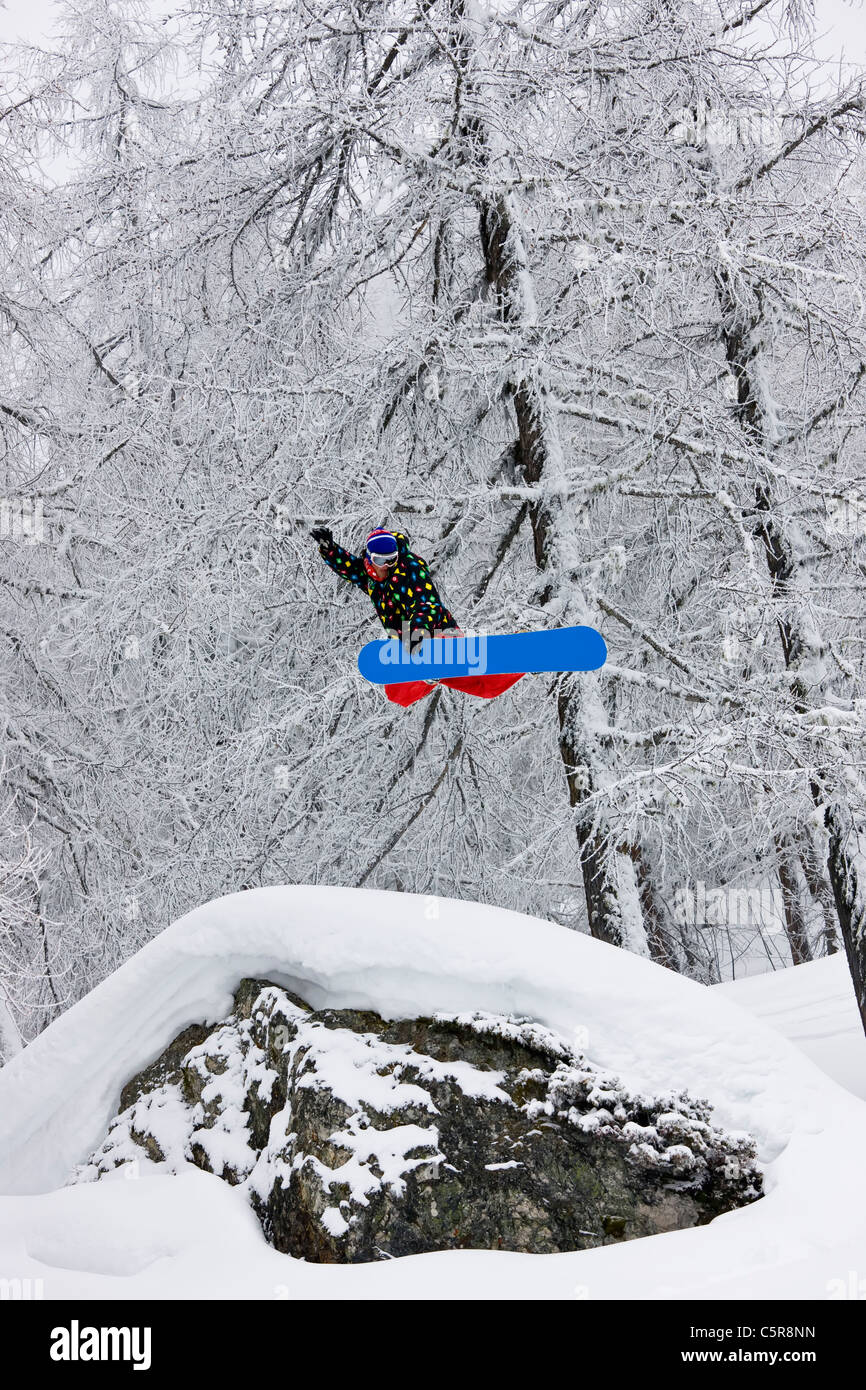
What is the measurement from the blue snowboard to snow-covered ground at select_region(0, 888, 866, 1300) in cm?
103

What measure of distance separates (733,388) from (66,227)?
419cm

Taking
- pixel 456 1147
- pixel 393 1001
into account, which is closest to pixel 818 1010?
pixel 393 1001

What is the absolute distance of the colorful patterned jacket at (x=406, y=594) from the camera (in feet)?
14.4

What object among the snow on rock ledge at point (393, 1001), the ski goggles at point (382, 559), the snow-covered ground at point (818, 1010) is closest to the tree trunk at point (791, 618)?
the snow-covered ground at point (818, 1010)

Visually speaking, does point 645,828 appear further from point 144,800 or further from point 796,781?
point 144,800

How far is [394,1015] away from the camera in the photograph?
3.46m

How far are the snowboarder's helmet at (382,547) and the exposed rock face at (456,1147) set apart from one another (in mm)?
1749

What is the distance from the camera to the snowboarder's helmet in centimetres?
415

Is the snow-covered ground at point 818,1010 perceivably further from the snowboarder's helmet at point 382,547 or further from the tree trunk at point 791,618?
the snowboarder's helmet at point 382,547

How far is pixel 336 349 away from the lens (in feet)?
21.0

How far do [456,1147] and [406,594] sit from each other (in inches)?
86.7

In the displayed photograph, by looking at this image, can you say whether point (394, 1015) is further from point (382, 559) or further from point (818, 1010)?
point (818, 1010)
